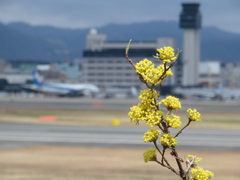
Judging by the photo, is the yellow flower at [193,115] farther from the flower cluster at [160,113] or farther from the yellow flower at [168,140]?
the yellow flower at [168,140]

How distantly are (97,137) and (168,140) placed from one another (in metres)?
57.0

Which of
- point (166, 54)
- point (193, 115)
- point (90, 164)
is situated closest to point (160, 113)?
point (193, 115)

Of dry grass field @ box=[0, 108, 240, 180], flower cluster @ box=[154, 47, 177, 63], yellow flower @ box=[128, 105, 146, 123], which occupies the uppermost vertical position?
flower cluster @ box=[154, 47, 177, 63]

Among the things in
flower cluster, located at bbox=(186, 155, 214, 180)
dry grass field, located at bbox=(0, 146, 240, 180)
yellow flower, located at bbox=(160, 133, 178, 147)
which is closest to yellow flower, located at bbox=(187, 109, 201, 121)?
yellow flower, located at bbox=(160, 133, 178, 147)

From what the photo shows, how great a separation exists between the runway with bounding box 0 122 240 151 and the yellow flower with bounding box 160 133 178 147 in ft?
162

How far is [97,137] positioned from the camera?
61.6m

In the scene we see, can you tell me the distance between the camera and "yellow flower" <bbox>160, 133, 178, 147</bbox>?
483 cm

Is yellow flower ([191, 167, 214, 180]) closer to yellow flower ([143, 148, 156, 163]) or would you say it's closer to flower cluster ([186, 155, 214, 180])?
flower cluster ([186, 155, 214, 180])

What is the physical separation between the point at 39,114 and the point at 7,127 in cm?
2850

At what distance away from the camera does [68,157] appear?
46844 mm

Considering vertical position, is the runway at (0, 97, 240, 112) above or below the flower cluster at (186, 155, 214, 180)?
below

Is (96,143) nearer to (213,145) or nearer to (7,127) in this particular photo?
(213,145)


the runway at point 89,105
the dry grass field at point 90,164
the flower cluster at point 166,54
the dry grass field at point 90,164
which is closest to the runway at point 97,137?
the dry grass field at point 90,164

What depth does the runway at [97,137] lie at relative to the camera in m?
55.9
